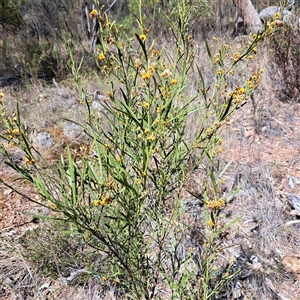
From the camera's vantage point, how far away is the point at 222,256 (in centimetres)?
167

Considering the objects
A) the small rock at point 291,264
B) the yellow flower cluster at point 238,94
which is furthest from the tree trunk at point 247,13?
Answer: the yellow flower cluster at point 238,94

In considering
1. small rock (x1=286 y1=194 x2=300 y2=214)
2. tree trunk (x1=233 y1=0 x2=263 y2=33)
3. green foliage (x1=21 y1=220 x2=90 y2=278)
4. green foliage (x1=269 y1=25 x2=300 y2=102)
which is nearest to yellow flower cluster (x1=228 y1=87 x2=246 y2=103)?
green foliage (x1=21 y1=220 x2=90 y2=278)

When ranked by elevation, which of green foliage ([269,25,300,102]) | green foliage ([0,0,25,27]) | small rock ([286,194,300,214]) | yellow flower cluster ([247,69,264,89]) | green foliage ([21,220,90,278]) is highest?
yellow flower cluster ([247,69,264,89])

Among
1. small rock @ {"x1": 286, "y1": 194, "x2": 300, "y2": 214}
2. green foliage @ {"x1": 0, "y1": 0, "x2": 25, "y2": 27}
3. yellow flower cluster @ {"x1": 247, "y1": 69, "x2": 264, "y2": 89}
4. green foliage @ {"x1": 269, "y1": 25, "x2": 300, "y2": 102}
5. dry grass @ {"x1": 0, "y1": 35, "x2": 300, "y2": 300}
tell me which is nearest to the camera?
yellow flower cluster @ {"x1": 247, "y1": 69, "x2": 264, "y2": 89}

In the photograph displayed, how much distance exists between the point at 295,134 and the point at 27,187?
228 cm

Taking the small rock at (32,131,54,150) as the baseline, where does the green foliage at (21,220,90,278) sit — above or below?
below

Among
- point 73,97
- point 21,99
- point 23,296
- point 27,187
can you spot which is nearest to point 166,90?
point 23,296

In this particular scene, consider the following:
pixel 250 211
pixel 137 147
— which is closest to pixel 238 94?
pixel 137 147

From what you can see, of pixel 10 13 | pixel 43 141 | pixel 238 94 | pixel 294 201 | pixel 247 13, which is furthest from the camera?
pixel 247 13

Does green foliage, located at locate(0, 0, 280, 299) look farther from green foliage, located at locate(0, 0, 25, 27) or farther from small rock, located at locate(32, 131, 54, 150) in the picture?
green foliage, located at locate(0, 0, 25, 27)

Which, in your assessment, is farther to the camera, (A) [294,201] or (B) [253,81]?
(A) [294,201]

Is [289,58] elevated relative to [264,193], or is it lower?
elevated

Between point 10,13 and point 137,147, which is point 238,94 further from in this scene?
point 10,13

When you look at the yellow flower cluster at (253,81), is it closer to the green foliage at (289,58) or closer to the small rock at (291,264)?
the small rock at (291,264)
